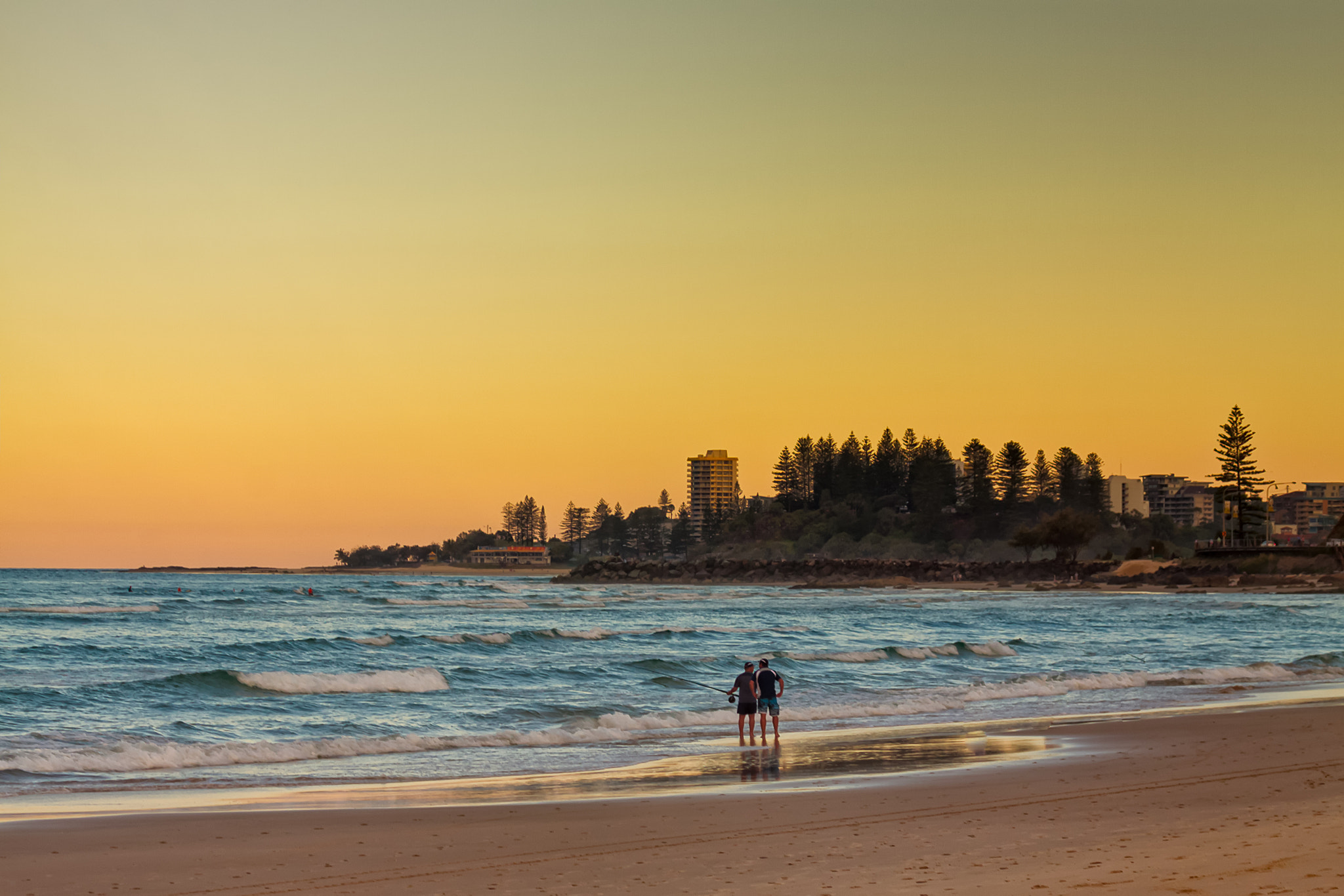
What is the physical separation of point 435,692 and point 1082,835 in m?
17.1

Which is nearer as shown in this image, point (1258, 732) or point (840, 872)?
point (840, 872)

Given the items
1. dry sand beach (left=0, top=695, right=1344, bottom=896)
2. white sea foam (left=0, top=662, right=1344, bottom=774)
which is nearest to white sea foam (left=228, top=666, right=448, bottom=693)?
white sea foam (left=0, top=662, right=1344, bottom=774)

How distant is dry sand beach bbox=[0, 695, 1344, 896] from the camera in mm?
8234

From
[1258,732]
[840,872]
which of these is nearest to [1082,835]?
[840,872]

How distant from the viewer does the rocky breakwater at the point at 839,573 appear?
122 meters

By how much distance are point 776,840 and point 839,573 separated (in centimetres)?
13099

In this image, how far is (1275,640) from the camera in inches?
1604

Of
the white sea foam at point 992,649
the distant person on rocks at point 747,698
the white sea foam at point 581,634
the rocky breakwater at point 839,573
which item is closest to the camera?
the distant person on rocks at point 747,698

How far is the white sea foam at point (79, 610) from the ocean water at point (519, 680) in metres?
1.05

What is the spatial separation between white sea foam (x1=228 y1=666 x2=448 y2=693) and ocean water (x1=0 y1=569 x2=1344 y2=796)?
86 millimetres

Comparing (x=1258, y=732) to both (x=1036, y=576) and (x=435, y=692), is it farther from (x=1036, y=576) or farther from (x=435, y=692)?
(x=1036, y=576)

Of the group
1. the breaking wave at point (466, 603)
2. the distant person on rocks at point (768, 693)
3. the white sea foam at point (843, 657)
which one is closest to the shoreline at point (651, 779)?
the distant person on rocks at point (768, 693)

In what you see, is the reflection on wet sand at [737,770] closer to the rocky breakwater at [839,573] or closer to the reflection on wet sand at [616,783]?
the reflection on wet sand at [616,783]

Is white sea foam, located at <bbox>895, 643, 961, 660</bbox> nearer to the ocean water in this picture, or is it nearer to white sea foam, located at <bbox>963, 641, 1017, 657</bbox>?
the ocean water
